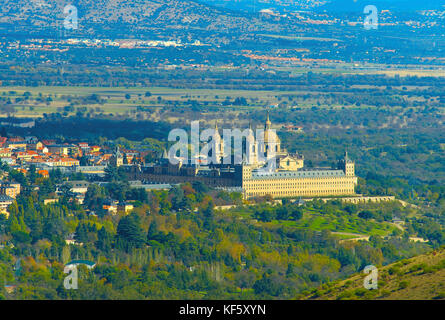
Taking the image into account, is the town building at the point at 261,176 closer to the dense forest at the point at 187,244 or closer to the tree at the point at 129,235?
the dense forest at the point at 187,244

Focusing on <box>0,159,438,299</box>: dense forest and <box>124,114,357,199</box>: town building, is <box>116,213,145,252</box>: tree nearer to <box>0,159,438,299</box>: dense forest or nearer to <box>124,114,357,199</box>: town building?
<box>0,159,438,299</box>: dense forest

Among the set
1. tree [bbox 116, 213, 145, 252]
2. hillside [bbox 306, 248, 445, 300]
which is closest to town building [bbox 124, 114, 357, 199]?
tree [bbox 116, 213, 145, 252]

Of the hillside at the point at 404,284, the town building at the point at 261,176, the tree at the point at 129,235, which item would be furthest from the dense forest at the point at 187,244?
the hillside at the point at 404,284

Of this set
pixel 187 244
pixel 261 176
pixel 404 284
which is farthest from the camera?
pixel 261 176

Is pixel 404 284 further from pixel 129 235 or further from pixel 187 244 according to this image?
pixel 129 235

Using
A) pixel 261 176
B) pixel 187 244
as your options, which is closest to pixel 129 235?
pixel 187 244

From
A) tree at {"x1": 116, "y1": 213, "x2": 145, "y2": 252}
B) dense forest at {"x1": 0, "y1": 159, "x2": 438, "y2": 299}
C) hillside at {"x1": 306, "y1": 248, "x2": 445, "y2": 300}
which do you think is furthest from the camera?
tree at {"x1": 116, "y1": 213, "x2": 145, "y2": 252}

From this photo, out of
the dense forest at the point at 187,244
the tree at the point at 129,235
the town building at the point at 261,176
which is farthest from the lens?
the town building at the point at 261,176
